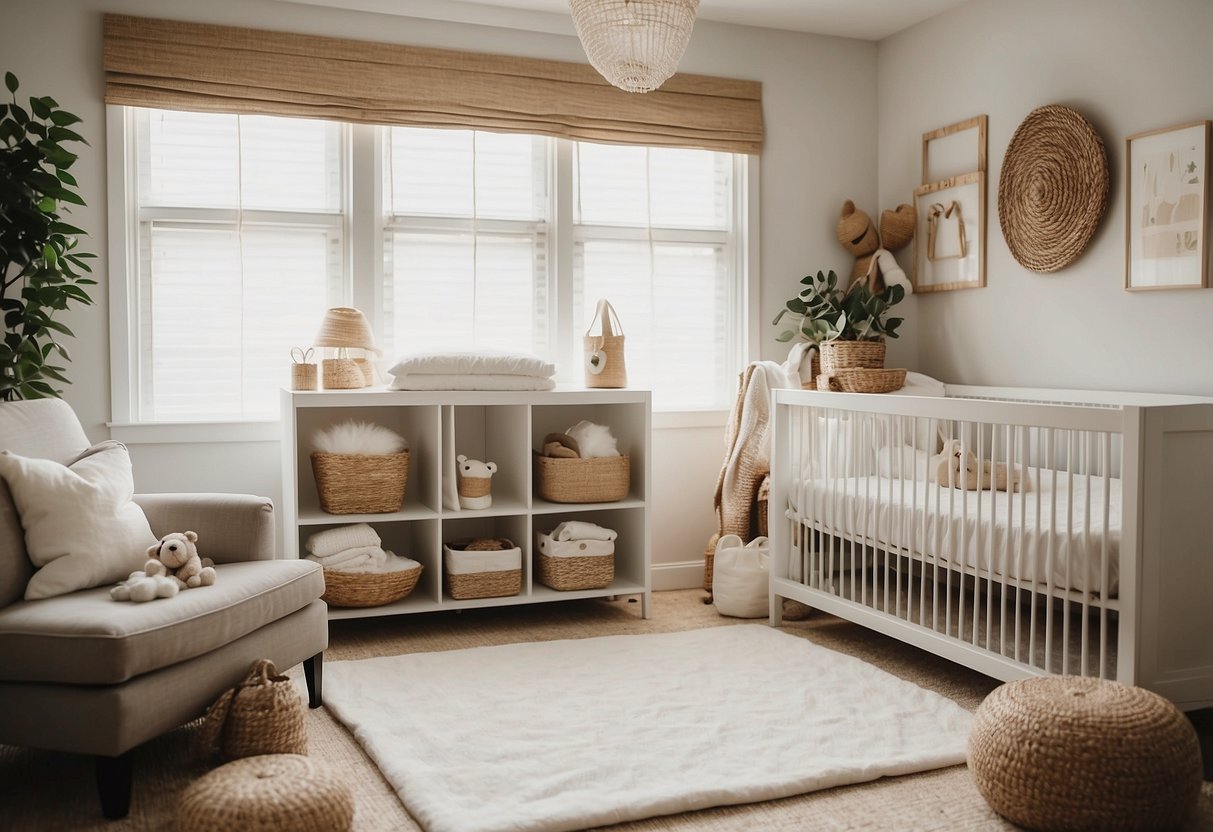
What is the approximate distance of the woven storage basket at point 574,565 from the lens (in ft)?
11.6

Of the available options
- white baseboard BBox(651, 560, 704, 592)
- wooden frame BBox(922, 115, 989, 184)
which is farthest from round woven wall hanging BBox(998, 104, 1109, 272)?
white baseboard BBox(651, 560, 704, 592)

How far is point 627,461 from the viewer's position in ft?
12.0

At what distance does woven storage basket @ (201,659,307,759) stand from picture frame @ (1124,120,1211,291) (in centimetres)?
271

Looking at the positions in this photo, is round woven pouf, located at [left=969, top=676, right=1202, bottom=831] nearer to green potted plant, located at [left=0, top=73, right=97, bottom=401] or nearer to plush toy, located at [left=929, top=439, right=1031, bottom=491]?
plush toy, located at [left=929, top=439, right=1031, bottom=491]

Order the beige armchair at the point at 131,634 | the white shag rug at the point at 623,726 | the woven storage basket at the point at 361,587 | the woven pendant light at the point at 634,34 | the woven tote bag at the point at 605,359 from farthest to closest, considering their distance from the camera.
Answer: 1. the woven tote bag at the point at 605,359
2. the woven storage basket at the point at 361,587
3. the woven pendant light at the point at 634,34
4. the white shag rug at the point at 623,726
5. the beige armchair at the point at 131,634

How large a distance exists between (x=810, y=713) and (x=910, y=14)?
Result: 2815mm

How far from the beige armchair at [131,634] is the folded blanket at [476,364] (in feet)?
2.78

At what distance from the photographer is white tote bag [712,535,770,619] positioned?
356 cm

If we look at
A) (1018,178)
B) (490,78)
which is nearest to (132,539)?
(490,78)

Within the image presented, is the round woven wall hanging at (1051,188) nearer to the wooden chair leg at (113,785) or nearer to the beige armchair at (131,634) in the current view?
the beige armchair at (131,634)

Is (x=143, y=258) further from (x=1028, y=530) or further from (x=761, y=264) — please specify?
(x=1028, y=530)

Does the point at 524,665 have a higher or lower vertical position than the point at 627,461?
lower

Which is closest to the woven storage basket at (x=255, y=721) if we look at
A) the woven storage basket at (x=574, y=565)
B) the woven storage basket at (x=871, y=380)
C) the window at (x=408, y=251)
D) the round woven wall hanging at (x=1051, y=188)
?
the woven storage basket at (x=574, y=565)

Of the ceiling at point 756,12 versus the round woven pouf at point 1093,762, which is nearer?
the round woven pouf at point 1093,762
